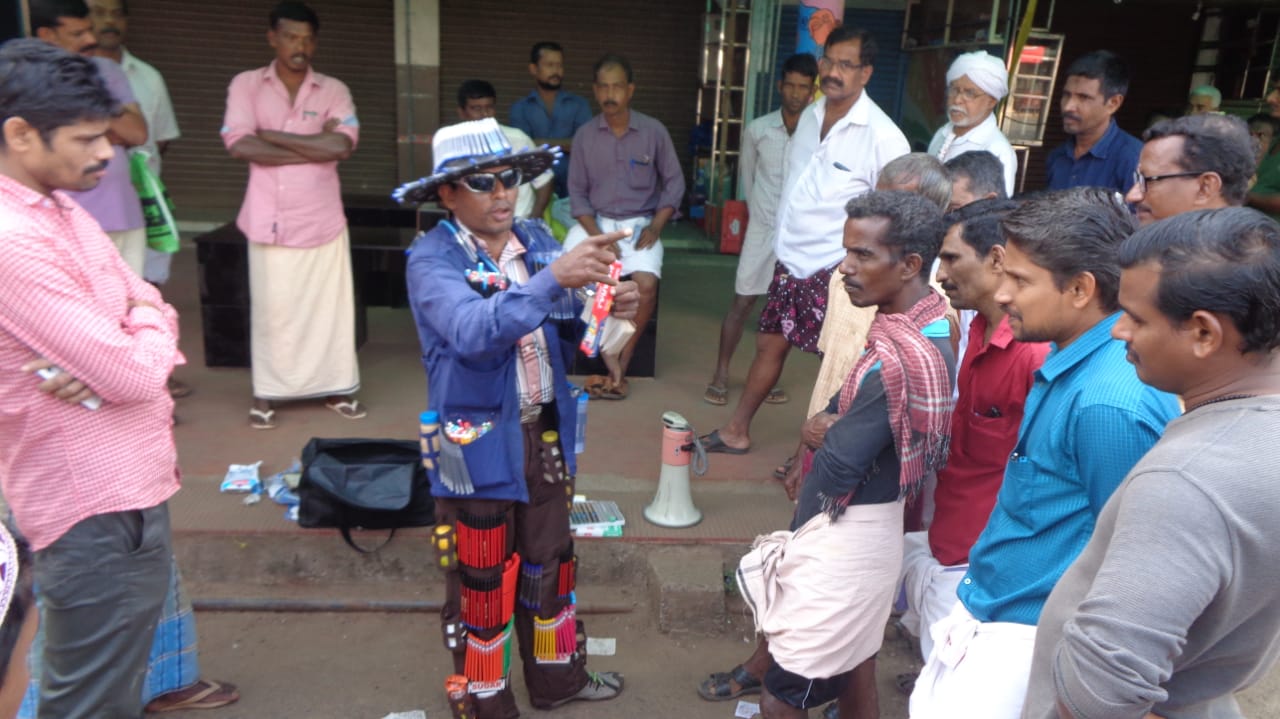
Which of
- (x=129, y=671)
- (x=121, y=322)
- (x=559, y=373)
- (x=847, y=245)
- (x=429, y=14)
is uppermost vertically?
(x=429, y=14)

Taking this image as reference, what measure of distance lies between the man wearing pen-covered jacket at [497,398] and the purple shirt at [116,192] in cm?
244

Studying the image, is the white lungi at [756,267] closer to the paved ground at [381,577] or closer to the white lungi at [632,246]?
the white lungi at [632,246]

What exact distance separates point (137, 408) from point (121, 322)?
213 millimetres

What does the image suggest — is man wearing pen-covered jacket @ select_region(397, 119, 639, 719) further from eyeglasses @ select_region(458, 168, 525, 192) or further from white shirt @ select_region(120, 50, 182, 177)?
white shirt @ select_region(120, 50, 182, 177)

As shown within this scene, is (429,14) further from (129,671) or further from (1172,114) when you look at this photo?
(129,671)

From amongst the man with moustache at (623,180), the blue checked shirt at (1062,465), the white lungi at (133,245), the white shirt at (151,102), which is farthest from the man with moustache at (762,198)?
the blue checked shirt at (1062,465)

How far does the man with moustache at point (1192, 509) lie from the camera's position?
119 cm

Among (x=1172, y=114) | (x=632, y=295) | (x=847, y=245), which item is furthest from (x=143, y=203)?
(x=1172, y=114)

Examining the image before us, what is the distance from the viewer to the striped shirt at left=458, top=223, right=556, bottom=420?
8.71ft

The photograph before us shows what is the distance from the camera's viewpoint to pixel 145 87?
476cm

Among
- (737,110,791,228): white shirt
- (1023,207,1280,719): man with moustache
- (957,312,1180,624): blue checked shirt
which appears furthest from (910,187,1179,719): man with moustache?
(737,110,791,228): white shirt

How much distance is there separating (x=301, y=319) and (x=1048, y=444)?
394cm

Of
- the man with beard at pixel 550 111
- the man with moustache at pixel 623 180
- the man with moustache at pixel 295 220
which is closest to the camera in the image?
the man with moustache at pixel 295 220

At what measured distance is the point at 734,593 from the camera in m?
3.79
